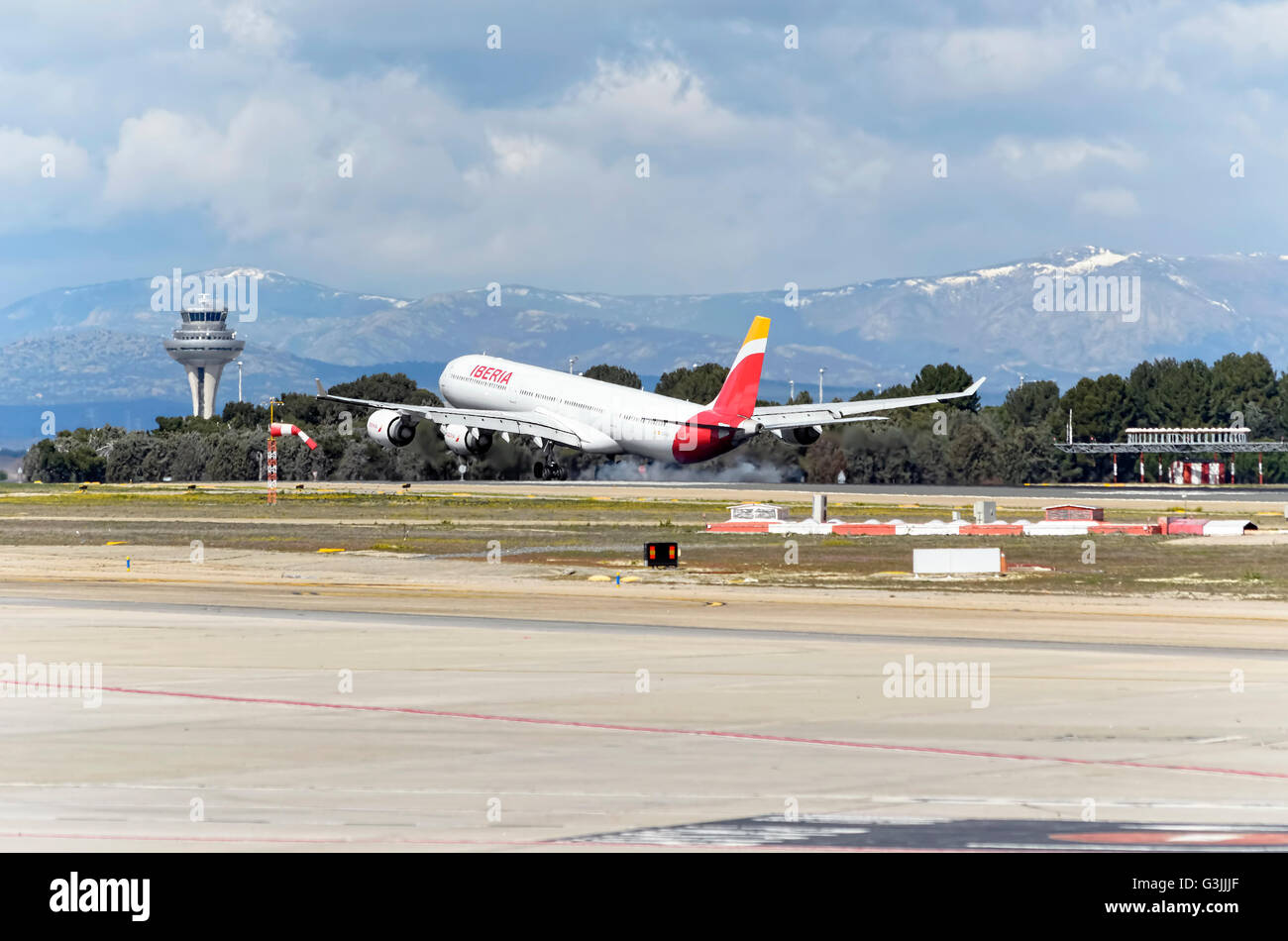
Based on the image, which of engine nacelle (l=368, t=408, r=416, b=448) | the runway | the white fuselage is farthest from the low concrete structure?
engine nacelle (l=368, t=408, r=416, b=448)

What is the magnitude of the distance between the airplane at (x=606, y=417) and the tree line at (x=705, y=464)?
394 centimetres

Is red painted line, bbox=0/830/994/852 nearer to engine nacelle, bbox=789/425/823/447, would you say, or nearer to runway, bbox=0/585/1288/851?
runway, bbox=0/585/1288/851

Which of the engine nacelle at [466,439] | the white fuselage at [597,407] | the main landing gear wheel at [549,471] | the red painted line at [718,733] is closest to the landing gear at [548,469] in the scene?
the main landing gear wheel at [549,471]

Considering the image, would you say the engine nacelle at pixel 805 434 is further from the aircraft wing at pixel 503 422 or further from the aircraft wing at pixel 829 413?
the aircraft wing at pixel 503 422

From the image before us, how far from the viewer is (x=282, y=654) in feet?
102

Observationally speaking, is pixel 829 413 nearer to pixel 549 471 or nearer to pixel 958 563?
pixel 549 471

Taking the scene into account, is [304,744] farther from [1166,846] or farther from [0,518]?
[0,518]

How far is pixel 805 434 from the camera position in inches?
4080

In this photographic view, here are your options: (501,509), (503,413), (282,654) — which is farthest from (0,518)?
(282,654)

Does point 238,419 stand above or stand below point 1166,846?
above

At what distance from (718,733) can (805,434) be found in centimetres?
8220

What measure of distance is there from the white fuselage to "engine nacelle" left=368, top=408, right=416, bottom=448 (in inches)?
327
